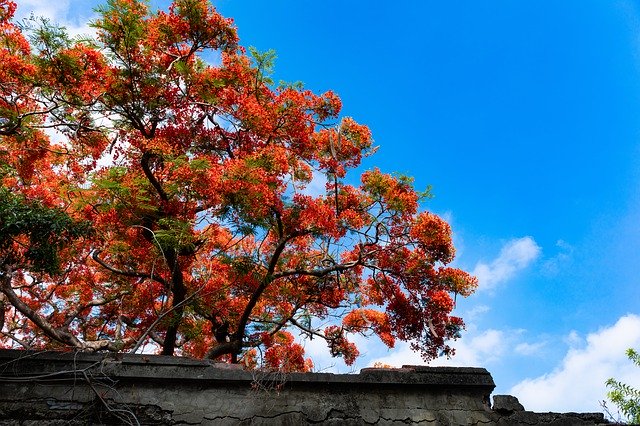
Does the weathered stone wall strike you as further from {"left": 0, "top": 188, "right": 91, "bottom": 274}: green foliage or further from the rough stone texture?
{"left": 0, "top": 188, "right": 91, "bottom": 274}: green foliage

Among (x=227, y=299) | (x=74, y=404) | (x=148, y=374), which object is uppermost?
(x=227, y=299)

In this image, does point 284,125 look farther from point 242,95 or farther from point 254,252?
point 254,252

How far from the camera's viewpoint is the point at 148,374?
4.44 m

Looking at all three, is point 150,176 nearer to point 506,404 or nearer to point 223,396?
point 223,396

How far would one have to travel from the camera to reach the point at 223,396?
4.50m

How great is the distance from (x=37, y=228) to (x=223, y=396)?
143 inches

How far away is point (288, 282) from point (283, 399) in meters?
7.95

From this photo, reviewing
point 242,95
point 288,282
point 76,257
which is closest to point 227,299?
point 288,282

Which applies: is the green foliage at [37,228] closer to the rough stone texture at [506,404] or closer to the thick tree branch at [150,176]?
the thick tree branch at [150,176]

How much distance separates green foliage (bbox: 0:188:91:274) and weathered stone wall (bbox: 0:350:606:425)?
2.16 m

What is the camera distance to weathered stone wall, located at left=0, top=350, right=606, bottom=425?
14.0 ft

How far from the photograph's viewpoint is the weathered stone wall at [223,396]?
4.28 metres

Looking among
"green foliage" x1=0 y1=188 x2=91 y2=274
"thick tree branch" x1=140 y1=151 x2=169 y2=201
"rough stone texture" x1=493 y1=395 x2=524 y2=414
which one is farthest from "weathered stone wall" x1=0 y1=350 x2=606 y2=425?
"thick tree branch" x1=140 y1=151 x2=169 y2=201

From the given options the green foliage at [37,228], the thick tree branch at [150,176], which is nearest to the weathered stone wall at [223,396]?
the green foliage at [37,228]
